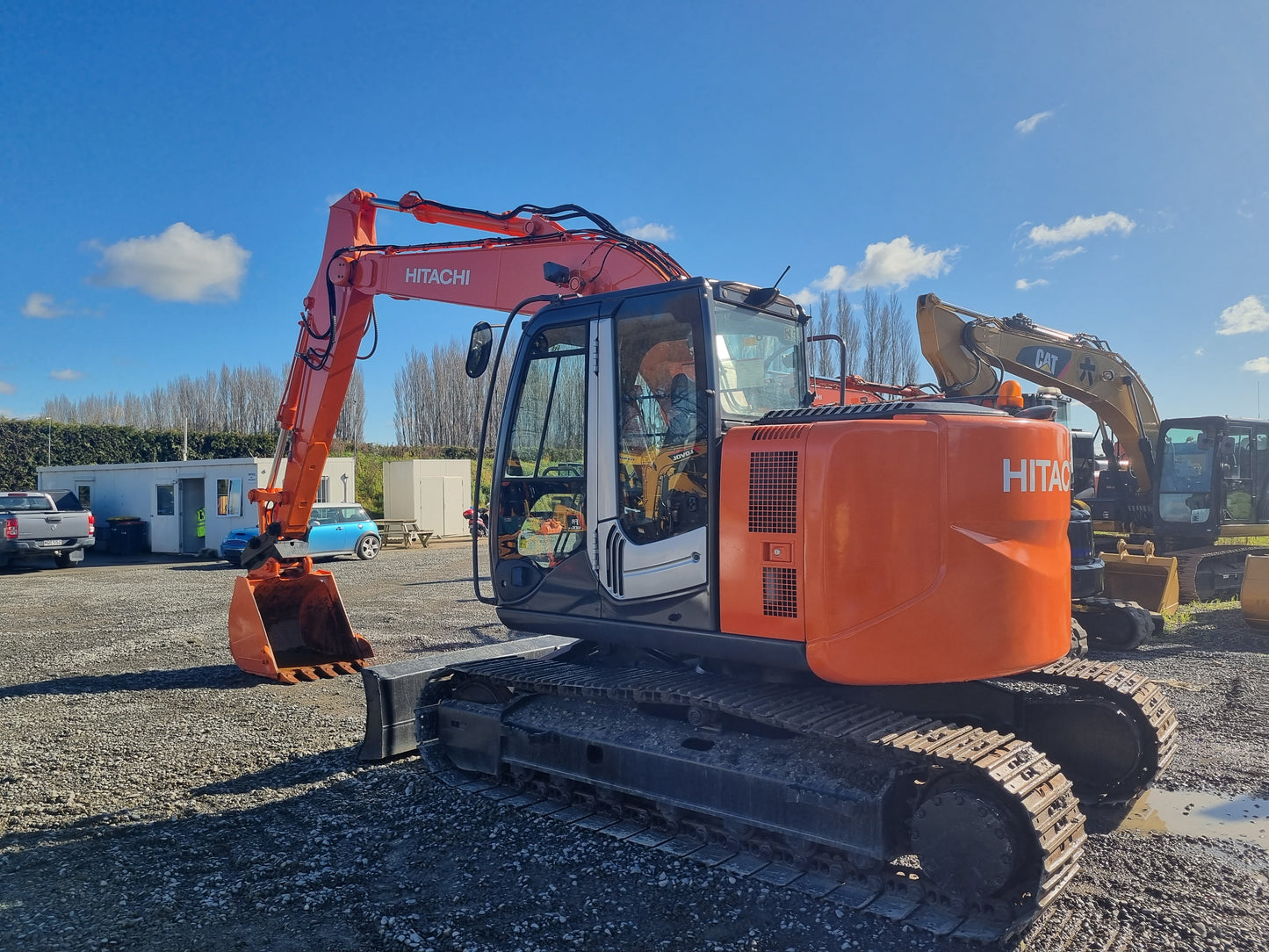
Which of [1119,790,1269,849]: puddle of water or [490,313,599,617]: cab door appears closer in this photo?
[1119,790,1269,849]: puddle of water

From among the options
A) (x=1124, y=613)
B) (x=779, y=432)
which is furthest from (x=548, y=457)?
(x=1124, y=613)

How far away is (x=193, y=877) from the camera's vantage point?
4410 millimetres

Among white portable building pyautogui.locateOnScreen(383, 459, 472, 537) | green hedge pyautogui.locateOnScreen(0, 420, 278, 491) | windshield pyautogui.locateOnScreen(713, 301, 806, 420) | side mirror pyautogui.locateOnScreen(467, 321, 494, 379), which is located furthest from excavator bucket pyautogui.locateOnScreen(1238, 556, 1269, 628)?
green hedge pyautogui.locateOnScreen(0, 420, 278, 491)

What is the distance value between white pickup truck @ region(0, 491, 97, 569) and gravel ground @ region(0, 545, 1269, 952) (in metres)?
14.3

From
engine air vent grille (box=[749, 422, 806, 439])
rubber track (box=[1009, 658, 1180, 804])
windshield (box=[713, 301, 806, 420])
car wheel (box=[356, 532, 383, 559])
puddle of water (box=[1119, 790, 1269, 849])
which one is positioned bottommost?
puddle of water (box=[1119, 790, 1269, 849])

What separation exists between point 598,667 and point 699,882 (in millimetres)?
1626

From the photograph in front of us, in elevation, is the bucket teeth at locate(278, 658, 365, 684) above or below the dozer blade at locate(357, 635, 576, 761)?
below

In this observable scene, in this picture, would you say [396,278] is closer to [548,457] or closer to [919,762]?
[548,457]

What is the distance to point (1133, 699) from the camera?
465cm

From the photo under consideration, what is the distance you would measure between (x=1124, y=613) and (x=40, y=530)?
21721 mm

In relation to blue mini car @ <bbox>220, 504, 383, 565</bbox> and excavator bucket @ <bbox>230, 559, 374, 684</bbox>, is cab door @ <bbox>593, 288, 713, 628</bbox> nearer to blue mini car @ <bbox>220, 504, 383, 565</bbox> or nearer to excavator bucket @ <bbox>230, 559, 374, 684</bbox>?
excavator bucket @ <bbox>230, 559, 374, 684</bbox>

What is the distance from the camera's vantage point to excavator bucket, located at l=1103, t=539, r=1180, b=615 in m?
11.0

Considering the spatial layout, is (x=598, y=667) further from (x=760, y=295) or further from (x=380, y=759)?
(x=760, y=295)

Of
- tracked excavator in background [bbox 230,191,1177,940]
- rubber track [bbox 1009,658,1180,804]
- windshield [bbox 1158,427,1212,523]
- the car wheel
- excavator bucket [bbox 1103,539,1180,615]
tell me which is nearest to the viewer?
tracked excavator in background [bbox 230,191,1177,940]
